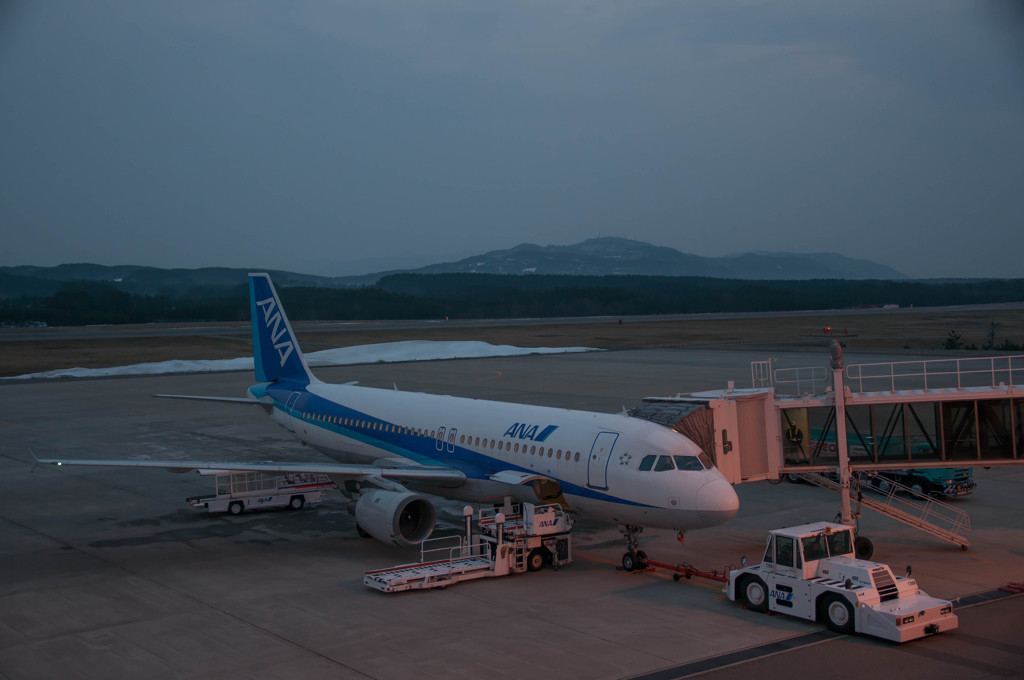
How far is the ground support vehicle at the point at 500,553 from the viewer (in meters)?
18.5

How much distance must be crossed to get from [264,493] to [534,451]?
33.0ft

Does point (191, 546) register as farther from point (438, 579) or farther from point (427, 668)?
point (427, 668)

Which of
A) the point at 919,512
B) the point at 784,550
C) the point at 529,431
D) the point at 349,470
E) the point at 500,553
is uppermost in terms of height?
the point at 529,431

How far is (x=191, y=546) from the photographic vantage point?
73.3 ft

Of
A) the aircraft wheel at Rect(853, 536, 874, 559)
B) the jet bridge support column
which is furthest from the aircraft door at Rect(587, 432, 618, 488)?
the aircraft wheel at Rect(853, 536, 874, 559)

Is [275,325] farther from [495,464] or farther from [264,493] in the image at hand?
[495,464]

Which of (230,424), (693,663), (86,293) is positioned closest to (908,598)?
(693,663)

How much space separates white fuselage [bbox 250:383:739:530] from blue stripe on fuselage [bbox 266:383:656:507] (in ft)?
0.10

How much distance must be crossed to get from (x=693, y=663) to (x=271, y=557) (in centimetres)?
1153

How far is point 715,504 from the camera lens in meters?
18.0

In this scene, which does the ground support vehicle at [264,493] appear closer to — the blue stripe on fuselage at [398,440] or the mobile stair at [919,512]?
the blue stripe on fuselage at [398,440]

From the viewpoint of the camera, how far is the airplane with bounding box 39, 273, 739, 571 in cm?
1862

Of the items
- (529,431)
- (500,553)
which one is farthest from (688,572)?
(529,431)

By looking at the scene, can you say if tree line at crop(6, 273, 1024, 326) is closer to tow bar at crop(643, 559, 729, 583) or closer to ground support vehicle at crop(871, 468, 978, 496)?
ground support vehicle at crop(871, 468, 978, 496)
